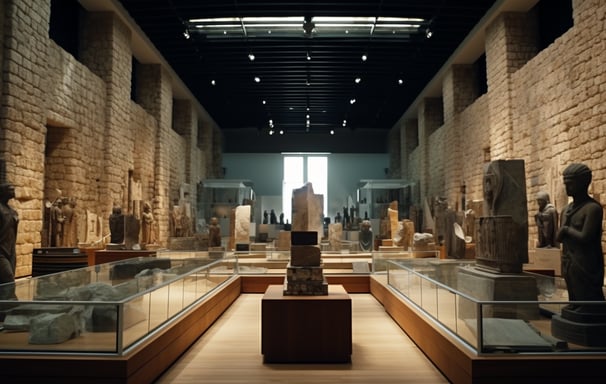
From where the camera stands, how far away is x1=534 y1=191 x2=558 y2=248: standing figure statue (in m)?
7.91

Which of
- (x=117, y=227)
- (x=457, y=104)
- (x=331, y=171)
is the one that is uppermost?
(x=457, y=104)

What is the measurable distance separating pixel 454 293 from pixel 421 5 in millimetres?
8649

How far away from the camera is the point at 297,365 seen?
4074 mm

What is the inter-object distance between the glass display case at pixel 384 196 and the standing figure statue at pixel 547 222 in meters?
11.6

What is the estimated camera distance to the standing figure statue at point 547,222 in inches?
311

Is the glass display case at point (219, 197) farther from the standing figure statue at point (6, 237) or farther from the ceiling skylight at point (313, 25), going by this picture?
the standing figure statue at point (6, 237)

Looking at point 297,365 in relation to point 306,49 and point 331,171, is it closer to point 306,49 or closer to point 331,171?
point 306,49

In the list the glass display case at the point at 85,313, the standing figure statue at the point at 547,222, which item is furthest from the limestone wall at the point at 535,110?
the glass display case at the point at 85,313

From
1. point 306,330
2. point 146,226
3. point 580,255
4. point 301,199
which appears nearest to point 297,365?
point 306,330

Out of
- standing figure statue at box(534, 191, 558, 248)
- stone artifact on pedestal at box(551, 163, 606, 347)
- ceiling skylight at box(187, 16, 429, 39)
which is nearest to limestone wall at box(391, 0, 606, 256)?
standing figure statue at box(534, 191, 558, 248)

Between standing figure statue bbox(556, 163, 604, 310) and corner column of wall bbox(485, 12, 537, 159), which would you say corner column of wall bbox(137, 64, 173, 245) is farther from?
standing figure statue bbox(556, 163, 604, 310)

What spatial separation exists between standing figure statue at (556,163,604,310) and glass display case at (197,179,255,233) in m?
16.5

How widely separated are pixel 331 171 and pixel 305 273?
63.3 ft

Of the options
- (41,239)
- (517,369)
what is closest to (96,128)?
(41,239)
